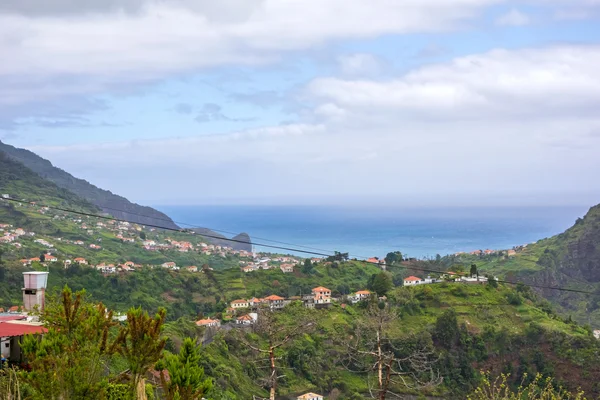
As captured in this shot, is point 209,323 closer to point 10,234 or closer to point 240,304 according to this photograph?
point 240,304

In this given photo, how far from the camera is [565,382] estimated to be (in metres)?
31.4

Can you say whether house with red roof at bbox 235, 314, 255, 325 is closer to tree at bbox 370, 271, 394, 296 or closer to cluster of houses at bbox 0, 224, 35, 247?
tree at bbox 370, 271, 394, 296

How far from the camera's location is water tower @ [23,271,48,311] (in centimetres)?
1062

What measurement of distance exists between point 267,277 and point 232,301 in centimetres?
692

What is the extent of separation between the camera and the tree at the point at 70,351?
17.9 feet

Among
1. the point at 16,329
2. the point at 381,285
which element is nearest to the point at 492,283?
the point at 381,285

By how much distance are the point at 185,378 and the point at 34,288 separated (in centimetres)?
663

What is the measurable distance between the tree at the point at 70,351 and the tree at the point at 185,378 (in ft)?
2.79

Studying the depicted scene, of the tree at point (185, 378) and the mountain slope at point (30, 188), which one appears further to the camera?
the mountain slope at point (30, 188)

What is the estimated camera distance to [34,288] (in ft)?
35.3

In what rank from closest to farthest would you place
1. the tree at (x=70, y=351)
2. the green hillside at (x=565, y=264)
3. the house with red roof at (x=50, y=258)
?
the tree at (x=70, y=351) → the house with red roof at (x=50, y=258) → the green hillside at (x=565, y=264)

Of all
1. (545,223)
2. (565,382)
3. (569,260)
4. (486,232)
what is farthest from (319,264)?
(545,223)

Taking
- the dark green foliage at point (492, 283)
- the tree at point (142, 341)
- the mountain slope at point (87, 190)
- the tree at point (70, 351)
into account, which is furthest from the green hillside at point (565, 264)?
the mountain slope at point (87, 190)

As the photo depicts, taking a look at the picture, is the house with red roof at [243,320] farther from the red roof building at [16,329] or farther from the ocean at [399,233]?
the ocean at [399,233]
